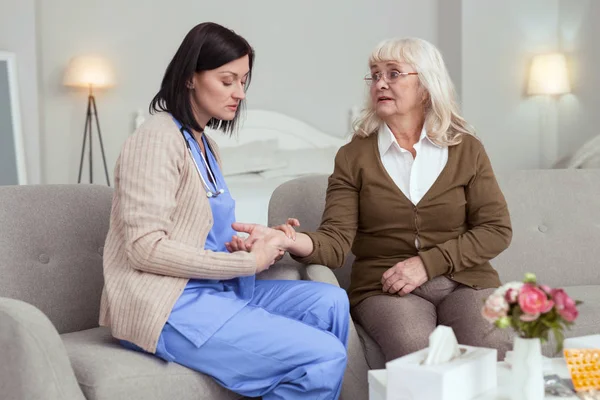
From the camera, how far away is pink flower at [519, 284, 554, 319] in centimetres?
145

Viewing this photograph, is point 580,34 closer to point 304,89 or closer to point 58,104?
point 304,89

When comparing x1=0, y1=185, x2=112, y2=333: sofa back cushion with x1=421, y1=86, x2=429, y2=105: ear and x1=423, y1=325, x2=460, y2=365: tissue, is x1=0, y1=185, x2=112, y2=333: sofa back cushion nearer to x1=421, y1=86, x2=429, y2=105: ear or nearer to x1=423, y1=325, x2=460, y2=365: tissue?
x1=421, y1=86, x2=429, y2=105: ear

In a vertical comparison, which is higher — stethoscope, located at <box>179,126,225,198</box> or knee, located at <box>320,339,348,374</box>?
stethoscope, located at <box>179,126,225,198</box>

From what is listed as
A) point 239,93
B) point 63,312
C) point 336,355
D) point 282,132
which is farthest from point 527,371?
point 282,132

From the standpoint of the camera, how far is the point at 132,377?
6.10ft

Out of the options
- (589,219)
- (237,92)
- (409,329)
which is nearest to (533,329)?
(409,329)

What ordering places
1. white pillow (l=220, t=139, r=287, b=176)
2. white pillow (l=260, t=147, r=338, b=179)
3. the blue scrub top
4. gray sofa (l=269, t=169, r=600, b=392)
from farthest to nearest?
white pillow (l=260, t=147, r=338, b=179) < white pillow (l=220, t=139, r=287, b=176) < gray sofa (l=269, t=169, r=600, b=392) < the blue scrub top

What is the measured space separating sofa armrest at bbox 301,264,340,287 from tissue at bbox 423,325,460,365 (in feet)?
2.69

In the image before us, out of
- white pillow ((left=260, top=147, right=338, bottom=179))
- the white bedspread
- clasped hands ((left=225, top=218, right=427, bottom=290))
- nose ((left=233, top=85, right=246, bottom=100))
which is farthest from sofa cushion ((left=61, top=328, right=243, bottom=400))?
white pillow ((left=260, top=147, right=338, bottom=179))

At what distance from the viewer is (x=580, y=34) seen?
6.05m

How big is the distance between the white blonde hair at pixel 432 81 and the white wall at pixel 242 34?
11.4 ft

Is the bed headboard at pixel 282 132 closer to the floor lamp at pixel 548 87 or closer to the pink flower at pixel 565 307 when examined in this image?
the floor lamp at pixel 548 87

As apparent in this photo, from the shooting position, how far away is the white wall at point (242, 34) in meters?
5.55

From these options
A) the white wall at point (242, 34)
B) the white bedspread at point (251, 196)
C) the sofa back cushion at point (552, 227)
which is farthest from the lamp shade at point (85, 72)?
the sofa back cushion at point (552, 227)
